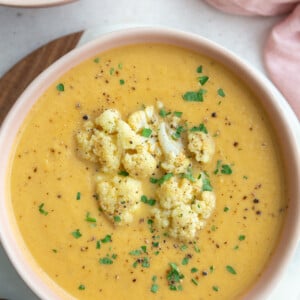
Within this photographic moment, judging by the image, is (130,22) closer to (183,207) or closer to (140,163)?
(140,163)

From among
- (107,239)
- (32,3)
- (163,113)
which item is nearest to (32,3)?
(32,3)

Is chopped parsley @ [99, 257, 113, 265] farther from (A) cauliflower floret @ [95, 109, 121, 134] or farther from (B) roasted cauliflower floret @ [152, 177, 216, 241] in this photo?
(A) cauliflower floret @ [95, 109, 121, 134]

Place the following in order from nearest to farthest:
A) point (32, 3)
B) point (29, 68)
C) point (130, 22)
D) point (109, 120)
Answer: point (109, 120) → point (32, 3) → point (29, 68) → point (130, 22)

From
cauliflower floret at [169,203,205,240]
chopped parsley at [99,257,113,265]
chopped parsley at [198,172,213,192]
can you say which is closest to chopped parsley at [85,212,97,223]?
chopped parsley at [99,257,113,265]

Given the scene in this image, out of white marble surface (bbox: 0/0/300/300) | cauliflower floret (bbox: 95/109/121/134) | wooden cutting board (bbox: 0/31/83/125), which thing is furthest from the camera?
white marble surface (bbox: 0/0/300/300)

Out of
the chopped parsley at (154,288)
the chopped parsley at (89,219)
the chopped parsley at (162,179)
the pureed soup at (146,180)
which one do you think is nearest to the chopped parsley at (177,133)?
the pureed soup at (146,180)

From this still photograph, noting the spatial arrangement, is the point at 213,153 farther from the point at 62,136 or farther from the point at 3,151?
the point at 3,151
